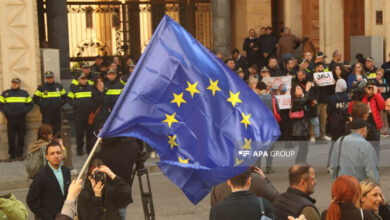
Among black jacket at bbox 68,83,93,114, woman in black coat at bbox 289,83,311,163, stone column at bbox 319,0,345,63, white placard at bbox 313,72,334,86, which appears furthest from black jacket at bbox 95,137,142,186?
stone column at bbox 319,0,345,63

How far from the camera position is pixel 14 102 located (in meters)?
17.5

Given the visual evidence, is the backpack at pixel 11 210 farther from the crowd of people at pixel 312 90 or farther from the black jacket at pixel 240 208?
the crowd of people at pixel 312 90

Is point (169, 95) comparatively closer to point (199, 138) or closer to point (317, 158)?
point (199, 138)

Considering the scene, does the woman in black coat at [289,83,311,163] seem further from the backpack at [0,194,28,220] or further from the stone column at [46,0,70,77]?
the backpack at [0,194,28,220]

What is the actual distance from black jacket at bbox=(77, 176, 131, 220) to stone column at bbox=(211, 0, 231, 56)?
1765 cm

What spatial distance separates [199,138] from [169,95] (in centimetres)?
46

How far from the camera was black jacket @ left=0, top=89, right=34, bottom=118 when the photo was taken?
57.4 ft

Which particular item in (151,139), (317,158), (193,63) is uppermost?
(193,63)

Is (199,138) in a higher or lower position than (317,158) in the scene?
higher

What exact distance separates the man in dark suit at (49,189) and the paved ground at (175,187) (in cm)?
358

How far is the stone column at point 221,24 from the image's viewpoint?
84.7ft

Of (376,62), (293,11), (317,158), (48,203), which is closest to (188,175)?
(48,203)

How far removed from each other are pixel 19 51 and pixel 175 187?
5.36m

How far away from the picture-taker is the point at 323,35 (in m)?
24.6
